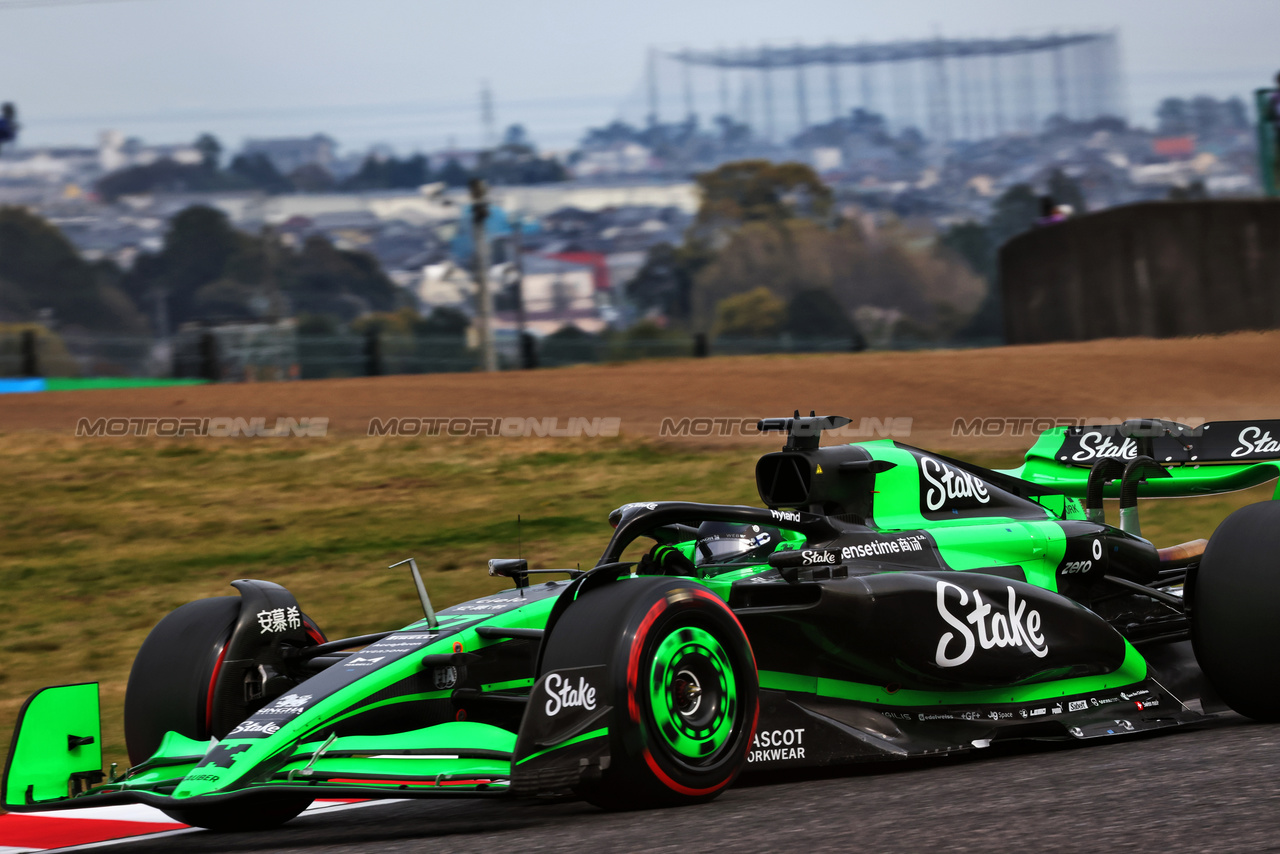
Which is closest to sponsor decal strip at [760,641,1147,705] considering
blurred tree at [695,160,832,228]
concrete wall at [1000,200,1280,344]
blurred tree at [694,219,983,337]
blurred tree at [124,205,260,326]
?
concrete wall at [1000,200,1280,344]

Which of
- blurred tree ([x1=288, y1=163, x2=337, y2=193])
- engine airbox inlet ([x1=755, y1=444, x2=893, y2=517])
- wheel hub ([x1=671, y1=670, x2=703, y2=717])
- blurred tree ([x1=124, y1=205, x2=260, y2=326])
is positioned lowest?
wheel hub ([x1=671, y1=670, x2=703, y2=717])

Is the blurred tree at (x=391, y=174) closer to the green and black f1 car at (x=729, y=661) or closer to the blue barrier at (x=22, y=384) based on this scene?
the blue barrier at (x=22, y=384)

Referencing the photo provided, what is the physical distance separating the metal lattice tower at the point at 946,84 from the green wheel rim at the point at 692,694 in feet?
370

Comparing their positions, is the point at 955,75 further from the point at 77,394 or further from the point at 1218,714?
the point at 1218,714

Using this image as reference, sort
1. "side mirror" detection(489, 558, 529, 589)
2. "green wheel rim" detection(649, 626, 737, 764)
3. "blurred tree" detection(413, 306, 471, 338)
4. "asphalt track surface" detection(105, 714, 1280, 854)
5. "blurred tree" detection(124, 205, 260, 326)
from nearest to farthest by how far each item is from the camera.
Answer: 1. "asphalt track surface" detection(105, 714, 1280, 854)
2. "green wheel rim" detection(649, 626, 737, 764)
3. "side mirror" detection(489, 558, 529, 589)
4. "blurred tree" detection(413, 306, 471, 338)
5. "blurred tree" detection(124, 205, 260, 326)

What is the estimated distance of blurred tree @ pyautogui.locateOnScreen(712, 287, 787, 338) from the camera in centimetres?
6378

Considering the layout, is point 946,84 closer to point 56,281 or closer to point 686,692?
point 56,281

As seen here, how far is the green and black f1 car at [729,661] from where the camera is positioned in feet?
12.8

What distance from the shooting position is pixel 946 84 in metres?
115

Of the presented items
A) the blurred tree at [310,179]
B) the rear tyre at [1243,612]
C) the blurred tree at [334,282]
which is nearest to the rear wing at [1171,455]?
the rear tyre at [1243,612]

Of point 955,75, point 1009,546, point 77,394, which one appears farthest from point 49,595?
point 955,75

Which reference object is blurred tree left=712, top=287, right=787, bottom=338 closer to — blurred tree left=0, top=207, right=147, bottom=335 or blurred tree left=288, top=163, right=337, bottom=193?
blurred tree left=0, top=207, right=147, bottom=335

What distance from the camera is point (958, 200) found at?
294ft

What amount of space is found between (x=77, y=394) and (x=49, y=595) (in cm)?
1021
